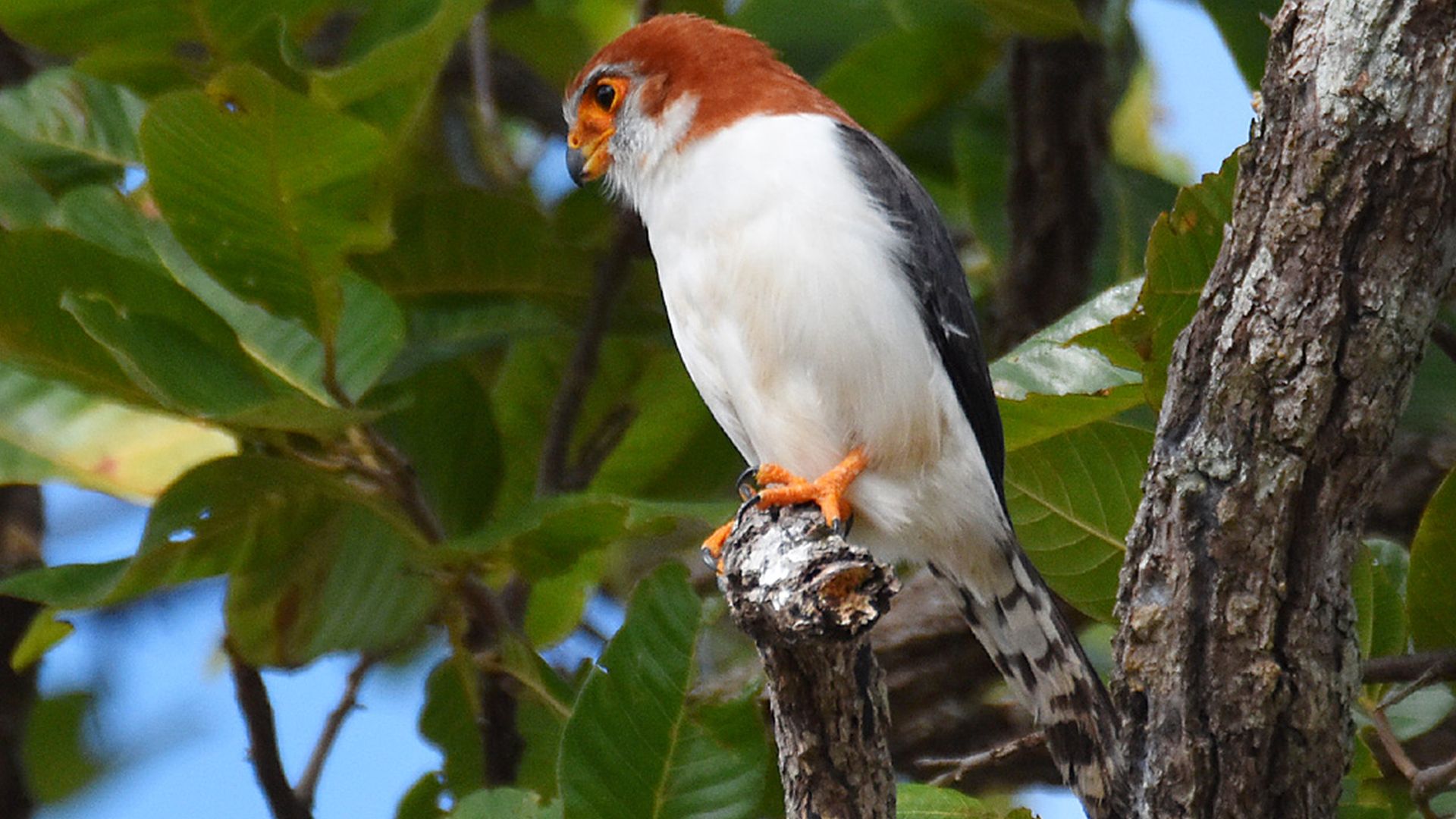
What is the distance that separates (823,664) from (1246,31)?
2879 millimetres

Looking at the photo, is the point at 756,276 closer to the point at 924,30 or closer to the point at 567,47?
the point at 924,30

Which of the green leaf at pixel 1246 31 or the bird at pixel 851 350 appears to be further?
the green leaf at pixel 1246 31

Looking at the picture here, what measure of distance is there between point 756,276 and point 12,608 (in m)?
3.06

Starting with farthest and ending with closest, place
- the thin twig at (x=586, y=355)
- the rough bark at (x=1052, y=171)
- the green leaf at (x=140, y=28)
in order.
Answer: the rough bark at (x=1052, y=171) < the thin twig at (x=586, y=355) < the green leaf at (x=140, y=28)

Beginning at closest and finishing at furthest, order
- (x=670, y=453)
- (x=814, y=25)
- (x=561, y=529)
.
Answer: (x=561, y=529) < (x=670, y=453) < (x=814, y=25)

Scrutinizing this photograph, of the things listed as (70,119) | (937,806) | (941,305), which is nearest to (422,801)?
(937,806)

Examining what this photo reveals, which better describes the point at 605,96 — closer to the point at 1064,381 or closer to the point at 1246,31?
the point at 1064,381

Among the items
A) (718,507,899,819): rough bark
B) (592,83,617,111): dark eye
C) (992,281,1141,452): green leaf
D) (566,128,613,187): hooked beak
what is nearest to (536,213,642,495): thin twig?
(566,128,613,187): hooked beak

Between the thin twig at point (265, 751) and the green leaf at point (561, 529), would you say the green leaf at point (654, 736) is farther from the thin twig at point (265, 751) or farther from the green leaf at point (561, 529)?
the thin twig at point (265, 751)

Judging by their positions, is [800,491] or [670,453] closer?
[800,491]

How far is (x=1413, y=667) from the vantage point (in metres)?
3.36

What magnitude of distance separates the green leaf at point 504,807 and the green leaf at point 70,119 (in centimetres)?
225

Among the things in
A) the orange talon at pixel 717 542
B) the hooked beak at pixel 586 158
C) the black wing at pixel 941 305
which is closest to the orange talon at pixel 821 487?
the orange talon at pixel 717 542

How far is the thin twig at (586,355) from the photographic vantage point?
4.84 meters
